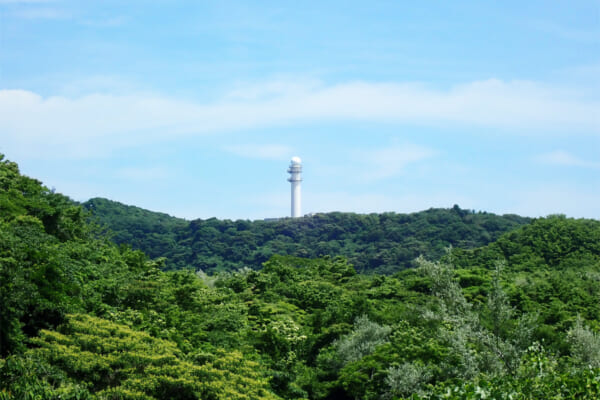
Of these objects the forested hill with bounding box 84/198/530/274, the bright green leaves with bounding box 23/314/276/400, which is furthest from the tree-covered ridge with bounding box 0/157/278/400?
the forested hill with bounding box 84/198/530/274

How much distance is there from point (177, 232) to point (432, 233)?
89.3ft

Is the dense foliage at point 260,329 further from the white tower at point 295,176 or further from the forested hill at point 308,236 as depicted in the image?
the white tower at point 295,176

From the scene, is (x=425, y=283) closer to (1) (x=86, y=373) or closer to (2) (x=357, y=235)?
(1) (x=86, y=373)

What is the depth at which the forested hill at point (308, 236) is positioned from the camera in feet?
223

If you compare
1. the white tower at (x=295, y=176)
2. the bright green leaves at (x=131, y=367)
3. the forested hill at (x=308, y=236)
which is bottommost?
the bright green leaves at (x=131, y=367)

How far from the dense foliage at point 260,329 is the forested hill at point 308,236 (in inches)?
1234

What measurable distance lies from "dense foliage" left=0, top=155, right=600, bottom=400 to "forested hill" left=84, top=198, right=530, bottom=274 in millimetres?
31331

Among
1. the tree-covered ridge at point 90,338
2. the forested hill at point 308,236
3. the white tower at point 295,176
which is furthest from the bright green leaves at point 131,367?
the white tower at point 295,176

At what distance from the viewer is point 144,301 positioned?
74.2ft

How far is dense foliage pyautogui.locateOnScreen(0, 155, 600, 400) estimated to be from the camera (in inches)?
623

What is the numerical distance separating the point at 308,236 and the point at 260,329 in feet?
174

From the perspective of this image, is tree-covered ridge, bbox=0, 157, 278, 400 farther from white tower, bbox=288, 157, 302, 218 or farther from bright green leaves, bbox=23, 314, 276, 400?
white tower, bbox=288, 157, 302, 218

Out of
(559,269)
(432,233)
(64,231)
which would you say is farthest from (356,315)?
(432,233)

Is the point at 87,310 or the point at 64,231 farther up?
the point at 64,231
